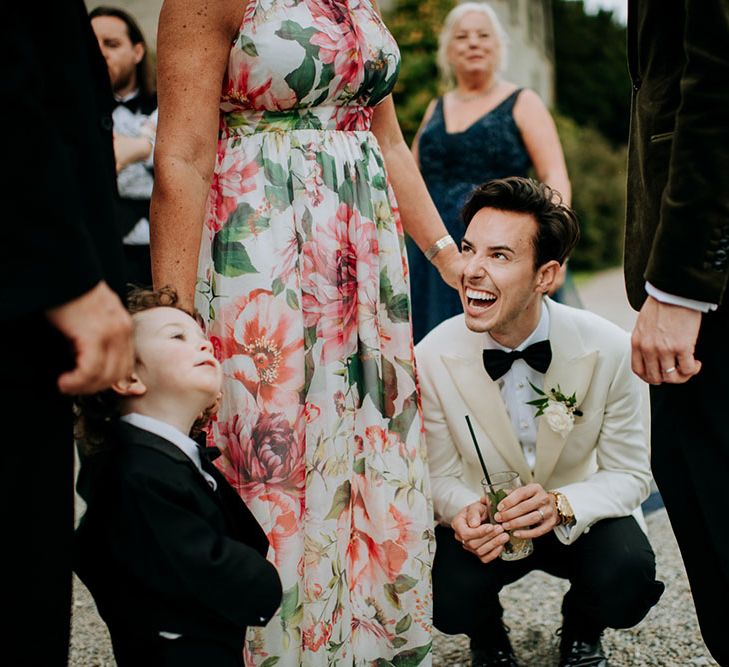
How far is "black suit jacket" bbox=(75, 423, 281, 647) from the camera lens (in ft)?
5.98

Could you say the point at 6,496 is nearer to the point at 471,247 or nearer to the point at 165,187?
the point at 165,187

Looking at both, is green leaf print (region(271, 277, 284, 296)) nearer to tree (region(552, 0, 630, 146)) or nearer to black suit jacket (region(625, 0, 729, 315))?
black suit jacket (region(625, 0, 729, 315))

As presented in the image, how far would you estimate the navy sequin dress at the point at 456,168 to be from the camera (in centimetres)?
485

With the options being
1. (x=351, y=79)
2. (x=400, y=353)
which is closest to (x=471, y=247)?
(x=400, y=353)

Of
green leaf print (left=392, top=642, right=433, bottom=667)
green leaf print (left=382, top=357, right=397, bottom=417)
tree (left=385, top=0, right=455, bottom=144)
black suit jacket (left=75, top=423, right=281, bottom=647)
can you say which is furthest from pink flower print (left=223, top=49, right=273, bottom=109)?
tree (left=385, top=0, right=455, bottom=144)

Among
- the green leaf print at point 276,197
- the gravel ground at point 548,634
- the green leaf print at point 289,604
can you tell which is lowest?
the gravel ground at point 548,634

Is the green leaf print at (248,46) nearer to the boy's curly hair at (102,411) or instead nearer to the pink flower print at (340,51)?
the pink flower print at (340,51)

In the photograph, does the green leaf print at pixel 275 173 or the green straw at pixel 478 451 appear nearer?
the green leaf print at pixel 275 173

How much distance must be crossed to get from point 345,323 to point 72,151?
0.98m

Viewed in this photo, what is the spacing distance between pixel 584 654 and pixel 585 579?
0.30m

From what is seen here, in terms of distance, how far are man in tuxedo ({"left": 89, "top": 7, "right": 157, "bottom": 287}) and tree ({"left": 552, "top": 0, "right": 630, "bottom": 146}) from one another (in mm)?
34921

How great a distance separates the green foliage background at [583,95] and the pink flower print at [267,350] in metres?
3.68

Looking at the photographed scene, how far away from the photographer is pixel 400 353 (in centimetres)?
248

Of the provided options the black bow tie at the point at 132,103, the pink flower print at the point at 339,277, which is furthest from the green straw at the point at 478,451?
the black bow tie at the point at 132,103
